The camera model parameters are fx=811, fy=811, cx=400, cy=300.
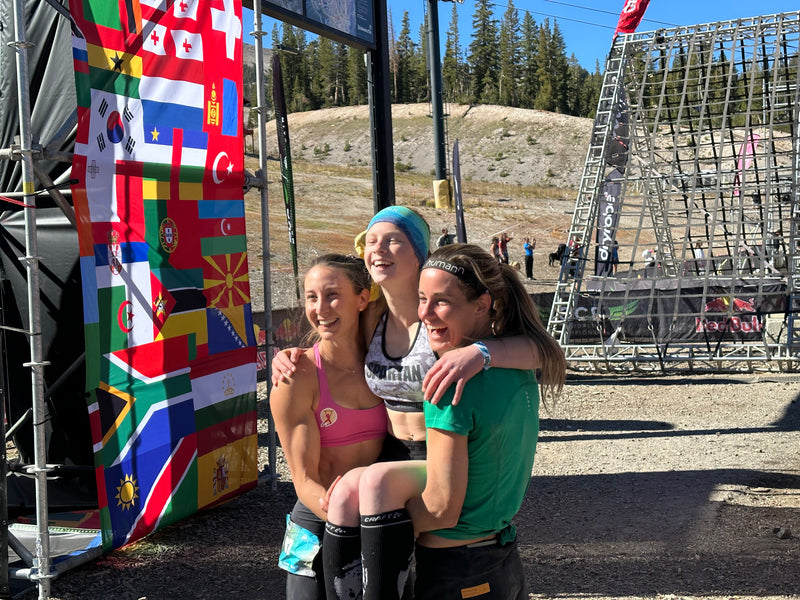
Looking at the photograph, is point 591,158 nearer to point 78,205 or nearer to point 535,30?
point 78,205

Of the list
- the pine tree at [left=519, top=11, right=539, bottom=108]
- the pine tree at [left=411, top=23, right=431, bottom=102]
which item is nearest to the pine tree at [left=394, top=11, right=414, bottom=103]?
the pine tree at [left=411, top=23, right=431, bottom=102]

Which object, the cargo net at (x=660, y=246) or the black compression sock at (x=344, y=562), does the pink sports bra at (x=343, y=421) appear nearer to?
the black compression sock at (x=344, y=562)

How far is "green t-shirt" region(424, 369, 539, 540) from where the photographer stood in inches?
86.4

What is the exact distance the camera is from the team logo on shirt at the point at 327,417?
106 inches

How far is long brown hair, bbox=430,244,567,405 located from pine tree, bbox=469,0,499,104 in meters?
121

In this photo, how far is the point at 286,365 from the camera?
2.69 m

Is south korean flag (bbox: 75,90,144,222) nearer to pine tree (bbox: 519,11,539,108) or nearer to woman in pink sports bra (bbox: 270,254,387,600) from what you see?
woman in pink sports bra (bbox: 270,254,387,600)

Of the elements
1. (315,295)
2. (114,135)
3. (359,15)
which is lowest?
(315,295)

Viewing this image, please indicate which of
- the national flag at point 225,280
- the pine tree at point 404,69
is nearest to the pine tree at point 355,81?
the pine tree at point 404,69

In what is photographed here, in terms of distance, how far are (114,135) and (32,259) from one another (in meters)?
0.93

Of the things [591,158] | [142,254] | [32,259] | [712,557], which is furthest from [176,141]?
[591,158]

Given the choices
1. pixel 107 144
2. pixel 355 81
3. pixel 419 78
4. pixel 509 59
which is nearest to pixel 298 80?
pixel 355 81

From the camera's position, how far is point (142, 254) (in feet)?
16.4

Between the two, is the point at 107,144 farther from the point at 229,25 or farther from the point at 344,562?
the point at 344,562
